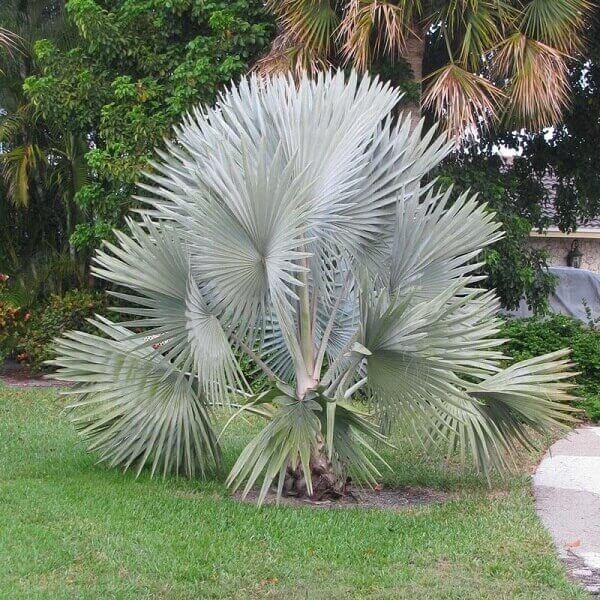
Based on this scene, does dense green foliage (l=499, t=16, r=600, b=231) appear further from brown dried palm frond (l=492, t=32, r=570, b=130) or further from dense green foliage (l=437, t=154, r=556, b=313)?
brown dried palm frond (l=492, t=32, r=570, b=130)

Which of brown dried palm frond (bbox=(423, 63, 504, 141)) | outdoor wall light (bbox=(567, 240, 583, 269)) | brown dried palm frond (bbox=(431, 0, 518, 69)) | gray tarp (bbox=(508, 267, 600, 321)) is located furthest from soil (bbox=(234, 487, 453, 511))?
outdoor wall light (bbox=(567, 240, 583, 269))

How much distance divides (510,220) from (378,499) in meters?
6.03

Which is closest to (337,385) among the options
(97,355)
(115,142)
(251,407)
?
(251,407)

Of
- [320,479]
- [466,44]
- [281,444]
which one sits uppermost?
[466,44]

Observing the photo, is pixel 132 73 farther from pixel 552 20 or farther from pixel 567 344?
pixel 567 344

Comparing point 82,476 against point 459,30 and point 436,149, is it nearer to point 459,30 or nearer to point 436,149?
point 436,149

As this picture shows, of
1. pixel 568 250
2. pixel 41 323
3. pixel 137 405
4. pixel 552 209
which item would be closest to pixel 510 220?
pixel 552 209

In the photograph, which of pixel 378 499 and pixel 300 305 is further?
pixel 378 499

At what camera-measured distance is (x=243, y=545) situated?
5656mm

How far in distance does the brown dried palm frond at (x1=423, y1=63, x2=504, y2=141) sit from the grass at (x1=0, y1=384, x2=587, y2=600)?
4200 millimetres

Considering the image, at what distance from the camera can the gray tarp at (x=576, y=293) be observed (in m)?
17.0

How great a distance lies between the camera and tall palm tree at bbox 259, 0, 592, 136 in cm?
1010

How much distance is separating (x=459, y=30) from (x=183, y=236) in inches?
248

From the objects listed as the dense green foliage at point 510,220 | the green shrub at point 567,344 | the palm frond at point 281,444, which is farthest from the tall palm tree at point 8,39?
the palm frond at point 281,444
